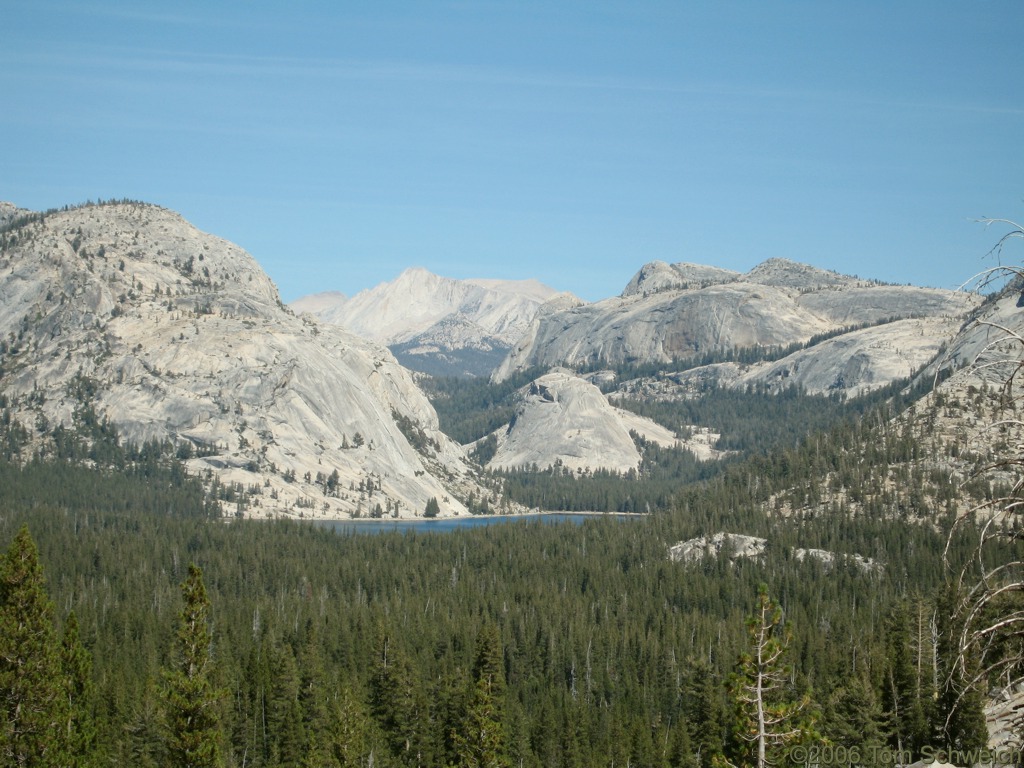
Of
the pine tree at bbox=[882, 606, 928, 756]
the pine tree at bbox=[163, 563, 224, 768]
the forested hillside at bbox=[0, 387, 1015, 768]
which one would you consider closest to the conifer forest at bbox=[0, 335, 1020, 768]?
the pine tree at bbox=[163, 563, 224, 768]

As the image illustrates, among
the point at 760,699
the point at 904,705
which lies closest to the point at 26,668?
the point at 760,699

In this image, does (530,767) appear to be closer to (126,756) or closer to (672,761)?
(672,761)

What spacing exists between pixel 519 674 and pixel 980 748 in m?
75.4

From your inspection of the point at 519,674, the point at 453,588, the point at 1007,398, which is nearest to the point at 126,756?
the point at 519,674

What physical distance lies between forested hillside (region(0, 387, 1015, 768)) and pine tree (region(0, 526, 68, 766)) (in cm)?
40

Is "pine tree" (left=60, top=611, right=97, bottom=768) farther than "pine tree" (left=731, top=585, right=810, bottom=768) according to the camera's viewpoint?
Yes

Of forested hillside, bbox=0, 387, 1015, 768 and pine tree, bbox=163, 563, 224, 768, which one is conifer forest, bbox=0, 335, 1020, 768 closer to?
pine tree, bbox=163, 563, 224, 768

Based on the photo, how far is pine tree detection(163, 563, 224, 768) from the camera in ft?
175

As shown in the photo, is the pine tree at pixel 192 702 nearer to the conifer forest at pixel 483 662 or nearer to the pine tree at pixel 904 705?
the conifer forest at pixel 483 662

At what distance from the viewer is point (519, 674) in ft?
460

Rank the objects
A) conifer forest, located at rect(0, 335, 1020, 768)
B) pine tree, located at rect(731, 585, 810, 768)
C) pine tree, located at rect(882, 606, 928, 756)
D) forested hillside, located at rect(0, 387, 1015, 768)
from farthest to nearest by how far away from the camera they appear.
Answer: pine tree, located at rect(882, 606, 928, 756)
forested hillside, located at rect(0, 387, 1015, 768)
conifer forest, located at rect(0, 335, 1020, 768)
pine tree, located at rect(731, 585, 810, 768)

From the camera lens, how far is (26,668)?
54.1m

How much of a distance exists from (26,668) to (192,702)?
827 cm

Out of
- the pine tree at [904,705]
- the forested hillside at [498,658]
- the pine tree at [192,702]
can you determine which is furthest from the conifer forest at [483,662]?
the forested hillside at [498,658]
